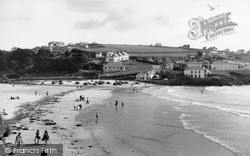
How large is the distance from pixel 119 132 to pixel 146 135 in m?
2.87

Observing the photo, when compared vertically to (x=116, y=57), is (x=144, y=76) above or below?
below

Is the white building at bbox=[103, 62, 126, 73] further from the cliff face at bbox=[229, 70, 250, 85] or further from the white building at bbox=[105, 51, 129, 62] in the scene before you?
the cliff face at bbox=[229, 70, 250, 85]

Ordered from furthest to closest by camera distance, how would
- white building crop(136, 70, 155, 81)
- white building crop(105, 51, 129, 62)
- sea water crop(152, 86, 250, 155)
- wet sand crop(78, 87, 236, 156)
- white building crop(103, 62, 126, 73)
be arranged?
white building crop(105, 51, 129, 62) < white building crop(103, 62, 126, 73) < white building crop(136, 70, 155, 81) < sea water crop(152, 86, 250, 155) < wet sand crop(78, 87, 236, 156)

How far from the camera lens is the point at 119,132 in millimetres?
31422

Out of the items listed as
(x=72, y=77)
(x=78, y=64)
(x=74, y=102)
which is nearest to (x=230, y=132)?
(x=74, y=102)

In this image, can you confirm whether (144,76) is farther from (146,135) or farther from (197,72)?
(146,135)

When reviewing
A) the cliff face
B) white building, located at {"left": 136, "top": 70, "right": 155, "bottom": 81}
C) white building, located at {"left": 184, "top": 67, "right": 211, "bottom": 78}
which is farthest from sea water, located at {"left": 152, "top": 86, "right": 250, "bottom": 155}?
the cliff face

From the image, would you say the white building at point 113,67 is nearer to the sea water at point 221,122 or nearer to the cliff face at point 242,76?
the cliff face at point 242,76

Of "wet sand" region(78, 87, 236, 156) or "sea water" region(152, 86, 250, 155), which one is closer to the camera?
"wet sand" region(78, 87, 236, 156)

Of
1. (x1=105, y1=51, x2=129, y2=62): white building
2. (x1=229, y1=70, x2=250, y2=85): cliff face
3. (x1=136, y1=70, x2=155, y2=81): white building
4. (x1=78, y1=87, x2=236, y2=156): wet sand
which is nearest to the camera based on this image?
(x1=78, y1=87, x2=236, y2=156): wet sand

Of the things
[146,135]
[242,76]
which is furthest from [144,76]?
[146,135]

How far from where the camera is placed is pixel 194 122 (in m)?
36.6

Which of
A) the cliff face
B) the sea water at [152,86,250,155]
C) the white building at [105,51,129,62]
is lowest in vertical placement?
the sea water at [152,86,250,155]

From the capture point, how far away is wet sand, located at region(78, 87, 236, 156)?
24.9 meters
